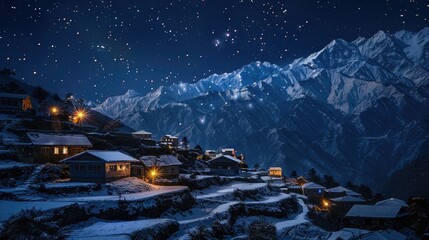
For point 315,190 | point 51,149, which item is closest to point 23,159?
point 51,149

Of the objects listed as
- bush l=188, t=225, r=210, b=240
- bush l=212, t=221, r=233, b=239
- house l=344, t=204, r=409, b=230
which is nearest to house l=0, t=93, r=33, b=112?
bush l=212, t=221, r=233, b=239

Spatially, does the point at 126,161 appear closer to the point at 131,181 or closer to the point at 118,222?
the point at 131,181

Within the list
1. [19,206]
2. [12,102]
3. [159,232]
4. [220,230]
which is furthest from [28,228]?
[12,102]

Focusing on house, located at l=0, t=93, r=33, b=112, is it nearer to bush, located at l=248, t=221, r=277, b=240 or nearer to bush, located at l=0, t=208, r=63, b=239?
bush, located at l=0, t=208, r=63, b=239

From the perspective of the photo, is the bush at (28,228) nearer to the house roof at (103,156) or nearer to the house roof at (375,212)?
the house roof at (103,156)

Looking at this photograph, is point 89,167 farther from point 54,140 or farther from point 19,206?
point 54,140
